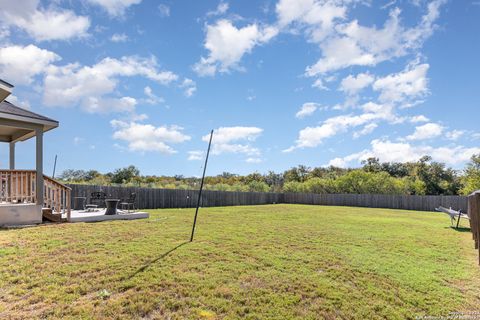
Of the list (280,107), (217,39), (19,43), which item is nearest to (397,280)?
(217,39)

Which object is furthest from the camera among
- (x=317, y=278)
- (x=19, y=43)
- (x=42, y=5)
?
(x=19, y=43)

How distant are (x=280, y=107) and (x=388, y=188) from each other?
18.1 m

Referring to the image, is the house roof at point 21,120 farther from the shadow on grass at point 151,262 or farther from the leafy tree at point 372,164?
the leafy tree at point 372,164

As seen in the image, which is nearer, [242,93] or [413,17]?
[413,17]

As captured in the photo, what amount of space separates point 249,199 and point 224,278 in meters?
20.4

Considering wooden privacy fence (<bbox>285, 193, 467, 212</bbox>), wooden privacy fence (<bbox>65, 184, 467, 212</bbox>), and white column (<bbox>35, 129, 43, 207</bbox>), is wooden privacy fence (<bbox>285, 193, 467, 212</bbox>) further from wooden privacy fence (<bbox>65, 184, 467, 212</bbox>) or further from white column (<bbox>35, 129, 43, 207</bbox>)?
white column (<bbox>35, 129, 43, 207</bbox>)

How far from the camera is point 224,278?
388 cm

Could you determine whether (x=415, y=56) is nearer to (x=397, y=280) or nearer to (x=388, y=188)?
(x=397, y=280)

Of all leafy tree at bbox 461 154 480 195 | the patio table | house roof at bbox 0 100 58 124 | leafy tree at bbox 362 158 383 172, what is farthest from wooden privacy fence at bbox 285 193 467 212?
house roof at bbox 0 100 58 124

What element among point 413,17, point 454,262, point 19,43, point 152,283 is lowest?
point 454,262

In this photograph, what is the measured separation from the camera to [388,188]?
2959cm

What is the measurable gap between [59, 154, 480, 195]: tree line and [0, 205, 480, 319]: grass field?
17.6 meters

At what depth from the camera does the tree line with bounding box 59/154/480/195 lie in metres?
28.5

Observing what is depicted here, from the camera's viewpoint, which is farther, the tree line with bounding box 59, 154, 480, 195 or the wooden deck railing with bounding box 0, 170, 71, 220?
the tree line with bounding box 59, 154, 480, 195
